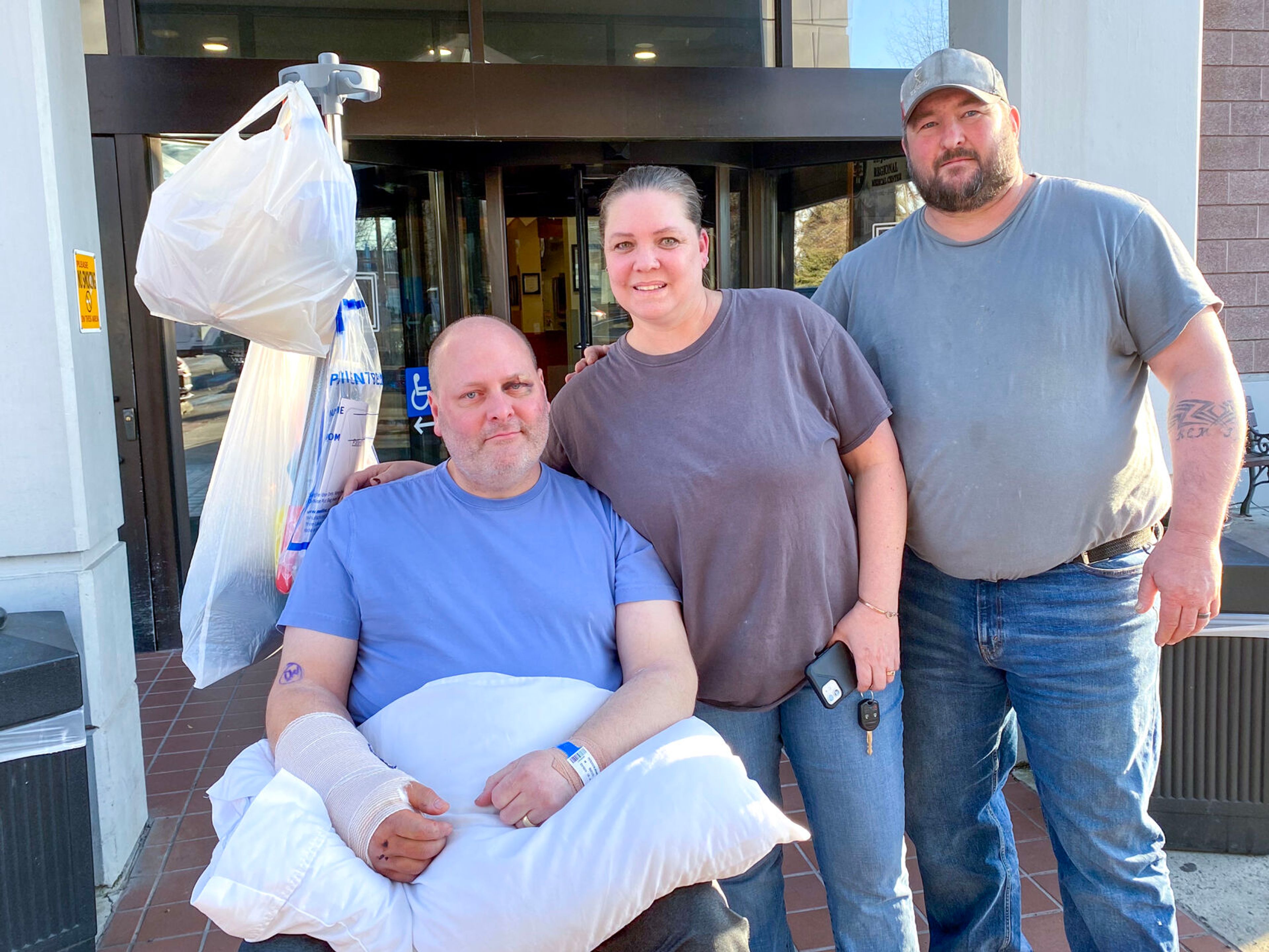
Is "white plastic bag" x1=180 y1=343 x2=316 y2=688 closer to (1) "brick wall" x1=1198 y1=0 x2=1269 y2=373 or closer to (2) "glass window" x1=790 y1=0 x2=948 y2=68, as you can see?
(2) "glass window" x1=790 y1=0 x2=948 y2=68

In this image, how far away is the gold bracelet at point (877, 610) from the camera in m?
2.00

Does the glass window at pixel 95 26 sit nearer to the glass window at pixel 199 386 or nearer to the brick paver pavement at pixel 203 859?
the glass window at pixel 199 386

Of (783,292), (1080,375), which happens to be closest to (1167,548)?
(1080,375)

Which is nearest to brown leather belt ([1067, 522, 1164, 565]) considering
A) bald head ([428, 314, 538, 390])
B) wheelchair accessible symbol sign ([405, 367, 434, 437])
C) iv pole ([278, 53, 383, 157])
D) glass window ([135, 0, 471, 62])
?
bald head ([428, 314, 538, 390])

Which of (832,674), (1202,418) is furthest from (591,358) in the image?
(1202,418)

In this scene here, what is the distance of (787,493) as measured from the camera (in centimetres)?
191

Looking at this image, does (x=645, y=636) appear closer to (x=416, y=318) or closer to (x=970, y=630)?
(x=970, y=630)

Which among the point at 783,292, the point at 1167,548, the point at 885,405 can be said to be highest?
the point at 783,292

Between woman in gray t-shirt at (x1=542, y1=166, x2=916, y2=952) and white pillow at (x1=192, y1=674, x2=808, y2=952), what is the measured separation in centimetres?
37

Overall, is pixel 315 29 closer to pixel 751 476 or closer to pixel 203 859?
pixel 203 859

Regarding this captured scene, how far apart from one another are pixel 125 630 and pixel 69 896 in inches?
36.3

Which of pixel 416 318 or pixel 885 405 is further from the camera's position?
pixel 416 318

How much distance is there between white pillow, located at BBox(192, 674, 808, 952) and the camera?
4.84ft

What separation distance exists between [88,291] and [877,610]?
2346mm
